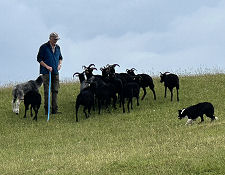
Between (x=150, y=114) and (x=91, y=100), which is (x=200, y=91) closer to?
(x=150, y=114)

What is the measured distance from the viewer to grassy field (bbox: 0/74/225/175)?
9812 millimetres

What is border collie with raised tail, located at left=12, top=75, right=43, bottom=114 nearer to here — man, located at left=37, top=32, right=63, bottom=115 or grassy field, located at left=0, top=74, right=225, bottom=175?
man, located at left=37, top=32, right=63, bottom=115

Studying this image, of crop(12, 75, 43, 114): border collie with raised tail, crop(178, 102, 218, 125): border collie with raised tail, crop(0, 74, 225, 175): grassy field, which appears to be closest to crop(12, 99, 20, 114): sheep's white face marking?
crop(12, 75, 43, 114): border collie with raised tail

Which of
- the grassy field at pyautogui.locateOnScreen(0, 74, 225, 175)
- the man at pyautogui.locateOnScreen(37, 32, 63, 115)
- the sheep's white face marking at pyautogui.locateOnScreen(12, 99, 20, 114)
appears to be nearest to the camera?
the grassy field at pyautogui.locateOnScreen(0, 74, 225, 175)

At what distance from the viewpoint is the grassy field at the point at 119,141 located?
981cm

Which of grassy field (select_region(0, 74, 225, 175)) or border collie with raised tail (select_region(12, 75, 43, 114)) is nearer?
grassy field (select_region(0, 74, 225, 175))

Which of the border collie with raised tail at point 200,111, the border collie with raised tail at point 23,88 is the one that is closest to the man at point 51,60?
the border collie with raised tail at point 23,88

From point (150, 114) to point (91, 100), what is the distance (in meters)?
2.66

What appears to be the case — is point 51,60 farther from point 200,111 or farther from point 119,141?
point 200,111

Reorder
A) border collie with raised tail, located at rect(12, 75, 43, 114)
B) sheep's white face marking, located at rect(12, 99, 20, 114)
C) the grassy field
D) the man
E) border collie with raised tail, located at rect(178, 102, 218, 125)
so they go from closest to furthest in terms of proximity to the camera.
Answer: the grassy field < border collie with raised tail, located at rect(178, 102, 218, 125) < the man < border collie with raised tail, located at rect(12, 75, 43, 114) < sheep's white face marking, located at rect(12, 99, 20, 114)

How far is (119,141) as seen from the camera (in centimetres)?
1430

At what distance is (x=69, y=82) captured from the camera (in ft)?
102

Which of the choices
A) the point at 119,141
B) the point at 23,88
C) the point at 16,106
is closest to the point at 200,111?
the point at 119,141

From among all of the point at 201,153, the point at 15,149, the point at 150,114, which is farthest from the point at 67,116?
the point at 201,153
